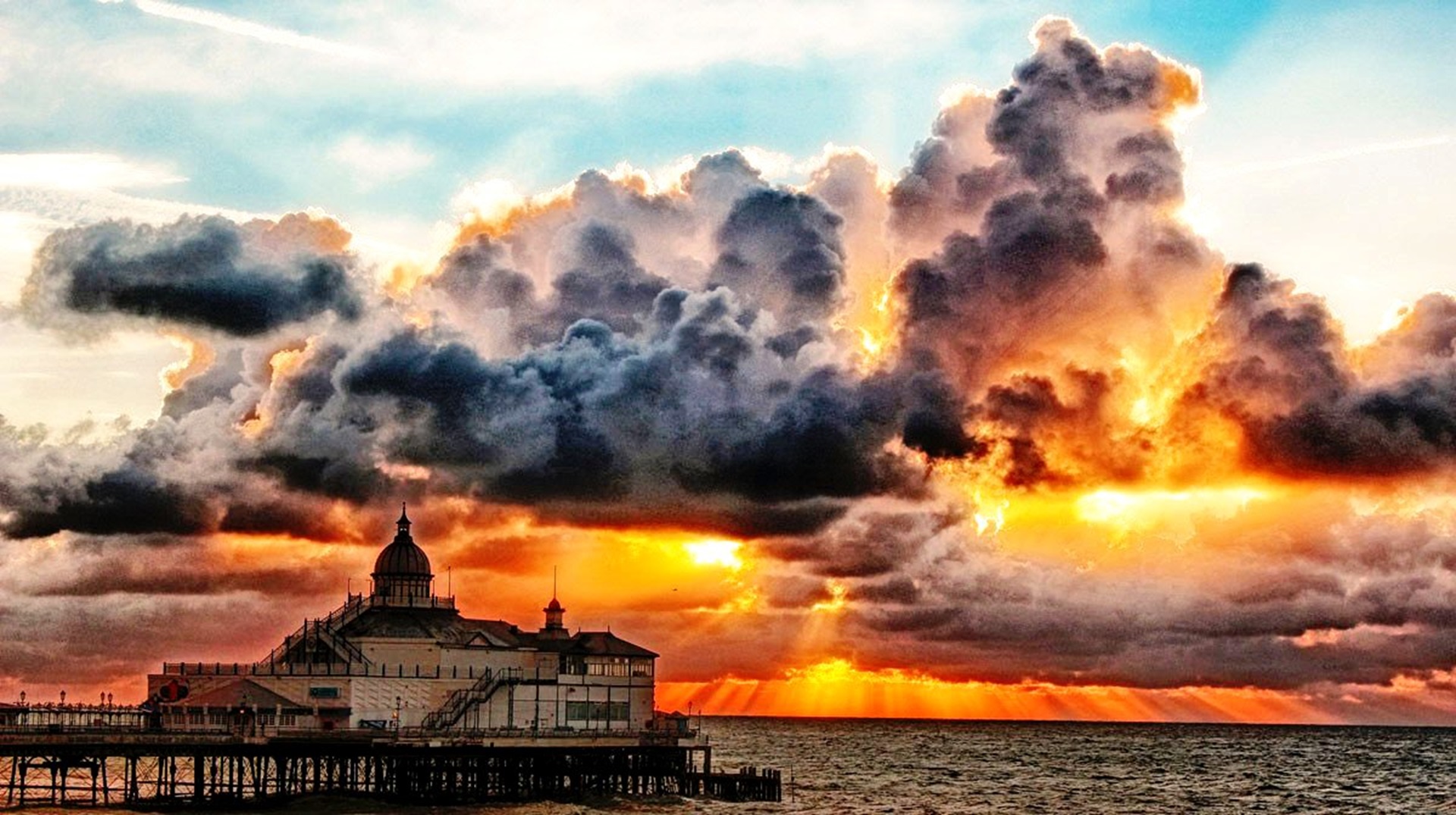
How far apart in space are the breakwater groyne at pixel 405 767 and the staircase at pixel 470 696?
8.07 feet

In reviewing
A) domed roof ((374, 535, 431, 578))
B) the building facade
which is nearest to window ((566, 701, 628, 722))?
the building facade

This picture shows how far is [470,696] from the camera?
384ft

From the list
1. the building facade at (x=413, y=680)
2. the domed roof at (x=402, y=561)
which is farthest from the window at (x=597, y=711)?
the domed roof at (x=402, y=561)

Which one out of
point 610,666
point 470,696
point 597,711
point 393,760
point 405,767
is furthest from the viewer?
point 610,666

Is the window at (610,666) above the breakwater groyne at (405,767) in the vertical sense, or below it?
above

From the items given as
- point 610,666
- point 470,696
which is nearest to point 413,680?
point 470,696

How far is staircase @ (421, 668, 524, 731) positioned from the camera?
116 metres

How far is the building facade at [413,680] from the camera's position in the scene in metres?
111

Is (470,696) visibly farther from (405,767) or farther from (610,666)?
(610,666)

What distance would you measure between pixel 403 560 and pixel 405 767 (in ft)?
63.9

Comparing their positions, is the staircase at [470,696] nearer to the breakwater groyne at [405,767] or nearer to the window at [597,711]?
the breakwater groyne at [405,767]

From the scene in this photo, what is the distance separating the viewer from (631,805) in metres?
111

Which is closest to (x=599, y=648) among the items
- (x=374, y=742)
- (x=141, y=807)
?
(x=374, y=742)

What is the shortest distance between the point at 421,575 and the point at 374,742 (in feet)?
74.7
